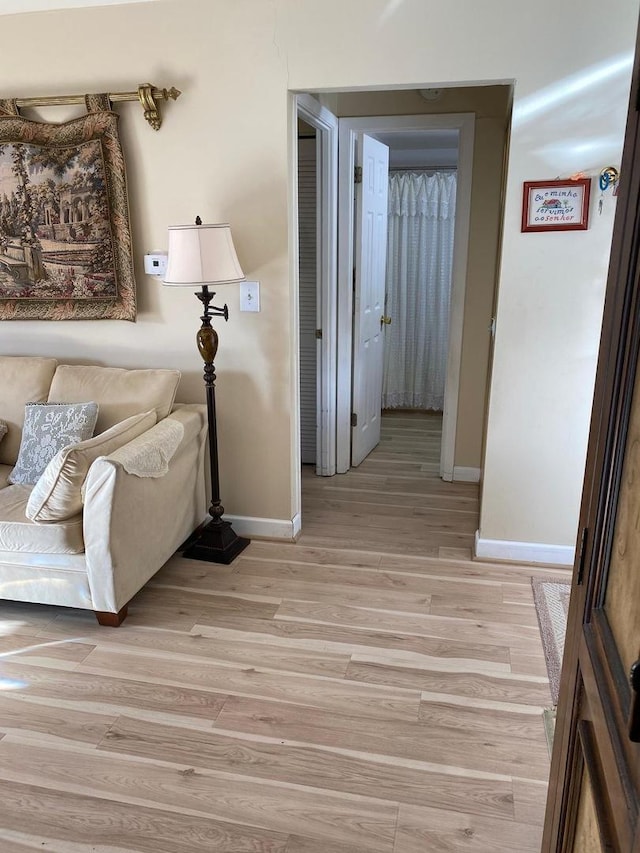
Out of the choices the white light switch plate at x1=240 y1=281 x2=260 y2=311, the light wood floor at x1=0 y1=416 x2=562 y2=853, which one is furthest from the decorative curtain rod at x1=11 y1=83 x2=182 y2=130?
the light wood floor at x1=0 y1=416 x2=562 y2=853

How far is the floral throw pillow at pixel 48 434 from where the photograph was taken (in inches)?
112

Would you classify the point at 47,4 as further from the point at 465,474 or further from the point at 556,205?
the point at 465,474

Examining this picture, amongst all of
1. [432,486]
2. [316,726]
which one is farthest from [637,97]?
[432,486]

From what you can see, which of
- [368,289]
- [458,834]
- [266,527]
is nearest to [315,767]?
[458,834]

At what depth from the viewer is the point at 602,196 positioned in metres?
2.62

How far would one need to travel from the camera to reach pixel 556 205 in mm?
2654

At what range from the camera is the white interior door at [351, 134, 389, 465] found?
157 inches

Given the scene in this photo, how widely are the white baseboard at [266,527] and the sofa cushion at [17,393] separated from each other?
1100 millimetres

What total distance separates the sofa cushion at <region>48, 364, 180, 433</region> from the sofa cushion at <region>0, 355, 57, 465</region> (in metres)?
0.06

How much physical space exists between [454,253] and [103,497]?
2.52 meters

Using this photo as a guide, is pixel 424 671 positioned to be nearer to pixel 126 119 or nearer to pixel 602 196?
pixel 602 196

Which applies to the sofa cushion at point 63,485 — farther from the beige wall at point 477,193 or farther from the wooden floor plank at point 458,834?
the beige wall at point 477,193

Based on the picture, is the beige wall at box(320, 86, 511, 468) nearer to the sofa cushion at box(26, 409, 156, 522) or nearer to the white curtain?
the white curtain

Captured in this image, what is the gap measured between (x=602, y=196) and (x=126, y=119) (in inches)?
84.7
